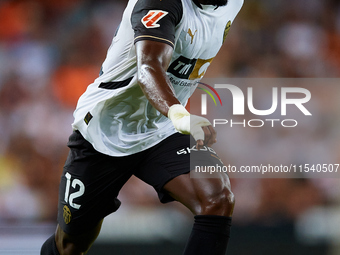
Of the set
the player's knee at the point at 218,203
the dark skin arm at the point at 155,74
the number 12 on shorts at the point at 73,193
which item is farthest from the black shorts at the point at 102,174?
the dark skin arm at the point at 155,74

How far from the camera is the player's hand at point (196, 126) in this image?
49.0 inches

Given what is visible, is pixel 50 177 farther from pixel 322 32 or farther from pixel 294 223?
pixel 322 32

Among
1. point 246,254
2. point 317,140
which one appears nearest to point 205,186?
point 246,254

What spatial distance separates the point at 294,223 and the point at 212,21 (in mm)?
2434

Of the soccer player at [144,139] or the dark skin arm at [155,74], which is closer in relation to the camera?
the dark skin arm at [155,74]

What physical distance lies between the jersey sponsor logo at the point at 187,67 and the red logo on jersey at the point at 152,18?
13.7 inches

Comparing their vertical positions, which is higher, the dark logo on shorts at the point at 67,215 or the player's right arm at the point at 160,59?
the player's right arm at the point at 160,59

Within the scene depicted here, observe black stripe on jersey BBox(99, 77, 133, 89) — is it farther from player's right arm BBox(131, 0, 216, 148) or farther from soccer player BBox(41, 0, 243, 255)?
player's right arm BBox(131, 0, 216, 148)

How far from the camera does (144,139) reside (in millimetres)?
2133

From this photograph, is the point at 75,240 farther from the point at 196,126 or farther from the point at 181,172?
the point at 196,126

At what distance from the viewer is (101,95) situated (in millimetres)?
2158

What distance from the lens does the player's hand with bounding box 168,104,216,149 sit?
1245 mm

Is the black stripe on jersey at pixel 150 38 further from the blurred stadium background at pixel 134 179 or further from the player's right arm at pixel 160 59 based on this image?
the blurred stadium background at pixel 134 179

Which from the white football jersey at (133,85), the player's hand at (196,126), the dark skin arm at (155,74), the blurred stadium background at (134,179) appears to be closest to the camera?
the player's hand at (196,126)
